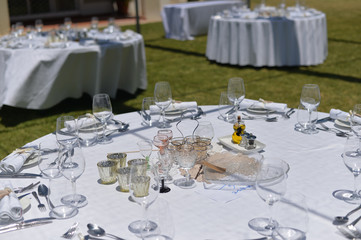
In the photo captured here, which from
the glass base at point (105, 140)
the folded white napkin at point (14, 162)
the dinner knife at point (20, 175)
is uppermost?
the folded white napkin at point (14, 162)

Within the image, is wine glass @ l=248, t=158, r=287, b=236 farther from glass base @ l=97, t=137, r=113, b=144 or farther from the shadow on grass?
the shadow on grass

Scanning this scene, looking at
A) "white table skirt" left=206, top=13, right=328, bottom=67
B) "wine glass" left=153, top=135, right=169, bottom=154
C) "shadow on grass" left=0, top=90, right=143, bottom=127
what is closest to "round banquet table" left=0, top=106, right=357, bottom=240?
"wine glass" left=153, top=135, right=169, bottom=154

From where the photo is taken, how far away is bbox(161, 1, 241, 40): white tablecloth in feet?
36.1

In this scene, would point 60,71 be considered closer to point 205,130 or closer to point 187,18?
point 205,130

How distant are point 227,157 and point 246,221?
1.65ft

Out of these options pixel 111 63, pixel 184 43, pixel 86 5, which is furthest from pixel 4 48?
pixel 86 5

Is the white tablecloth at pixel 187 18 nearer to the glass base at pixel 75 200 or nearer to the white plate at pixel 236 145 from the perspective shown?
the white plate at pixel 236 145

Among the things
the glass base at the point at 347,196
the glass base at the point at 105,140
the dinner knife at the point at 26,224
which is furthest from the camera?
the glass base at the point at 105,140

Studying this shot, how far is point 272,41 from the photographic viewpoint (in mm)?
7766

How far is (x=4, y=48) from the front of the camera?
5.66 metres

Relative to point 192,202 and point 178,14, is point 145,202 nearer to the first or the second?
point 192,202

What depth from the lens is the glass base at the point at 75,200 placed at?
1.74 meters

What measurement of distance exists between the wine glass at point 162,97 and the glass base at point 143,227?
1013 millimetres

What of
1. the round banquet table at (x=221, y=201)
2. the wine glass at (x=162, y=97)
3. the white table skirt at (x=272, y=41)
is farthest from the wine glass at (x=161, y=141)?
the white table skirt at (x=272, y=41)
